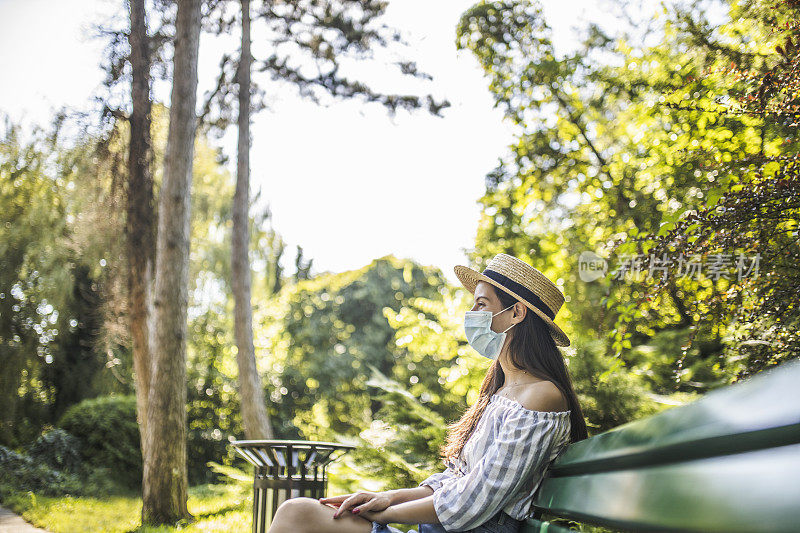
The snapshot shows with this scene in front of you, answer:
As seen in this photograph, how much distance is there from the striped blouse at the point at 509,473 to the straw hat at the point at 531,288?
1.46 ft

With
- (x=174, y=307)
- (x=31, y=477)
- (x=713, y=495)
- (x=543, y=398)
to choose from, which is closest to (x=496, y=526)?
(x=543, y=398)

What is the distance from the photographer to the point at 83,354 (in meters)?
12.8

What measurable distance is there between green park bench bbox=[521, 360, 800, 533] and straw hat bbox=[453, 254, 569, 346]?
1.29 m

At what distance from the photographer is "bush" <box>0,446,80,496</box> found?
8852mm

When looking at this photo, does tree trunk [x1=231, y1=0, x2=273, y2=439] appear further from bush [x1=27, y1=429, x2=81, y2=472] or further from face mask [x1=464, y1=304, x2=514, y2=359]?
face mask [x1=464, y1=304, x2=514, y2=359]

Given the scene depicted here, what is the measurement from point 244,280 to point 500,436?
8.02m

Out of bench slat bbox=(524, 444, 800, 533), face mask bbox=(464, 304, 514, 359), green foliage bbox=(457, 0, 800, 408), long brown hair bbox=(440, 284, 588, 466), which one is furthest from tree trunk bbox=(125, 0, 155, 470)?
bench slat bbox=(524, 444, 800, 533)

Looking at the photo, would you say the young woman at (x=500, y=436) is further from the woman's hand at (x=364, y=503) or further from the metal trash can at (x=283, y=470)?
the metal trash can at (x=283, y=470)

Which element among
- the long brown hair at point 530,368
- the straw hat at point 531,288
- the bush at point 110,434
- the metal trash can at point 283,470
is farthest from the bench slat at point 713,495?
the bush at point 110,434

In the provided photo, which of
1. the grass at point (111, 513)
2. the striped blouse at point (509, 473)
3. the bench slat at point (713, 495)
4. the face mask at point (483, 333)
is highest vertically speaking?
the face mask at point (483, 333)

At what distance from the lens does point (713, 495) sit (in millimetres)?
615

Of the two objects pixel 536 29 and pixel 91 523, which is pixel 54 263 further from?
pixel 536 29

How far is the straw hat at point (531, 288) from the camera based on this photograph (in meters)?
2.27

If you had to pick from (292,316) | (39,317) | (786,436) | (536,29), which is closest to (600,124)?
(536,29)
